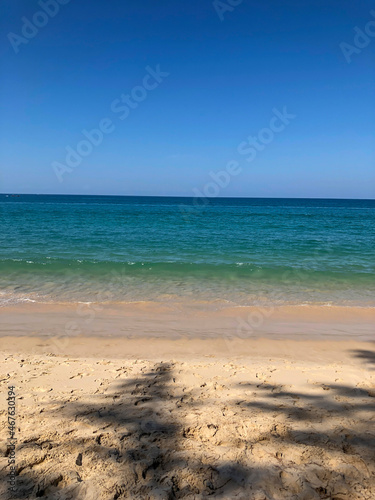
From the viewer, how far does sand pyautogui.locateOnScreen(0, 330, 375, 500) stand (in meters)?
2.42

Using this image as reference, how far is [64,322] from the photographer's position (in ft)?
23.2

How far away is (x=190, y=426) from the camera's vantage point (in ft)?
10.3

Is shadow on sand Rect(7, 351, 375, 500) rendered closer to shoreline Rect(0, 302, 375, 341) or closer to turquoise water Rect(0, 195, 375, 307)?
shoreline Rect(0, 302, 375, 341)

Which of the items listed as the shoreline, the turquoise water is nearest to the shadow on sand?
the shoreline

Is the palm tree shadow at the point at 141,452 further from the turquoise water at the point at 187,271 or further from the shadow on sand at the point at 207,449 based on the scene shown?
the turquoise water at the point at 187,271

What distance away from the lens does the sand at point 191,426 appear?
2.42 m

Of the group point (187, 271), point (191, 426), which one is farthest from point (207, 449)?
point (187, 271)

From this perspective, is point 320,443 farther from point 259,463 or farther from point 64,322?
point 64,322

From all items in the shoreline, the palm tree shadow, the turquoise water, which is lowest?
the shoreline

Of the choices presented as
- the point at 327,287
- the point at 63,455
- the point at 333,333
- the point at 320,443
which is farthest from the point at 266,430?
the point at 327,287

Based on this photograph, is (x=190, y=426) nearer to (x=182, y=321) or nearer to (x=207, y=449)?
(x=207, y=449)

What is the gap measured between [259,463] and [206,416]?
790 mm

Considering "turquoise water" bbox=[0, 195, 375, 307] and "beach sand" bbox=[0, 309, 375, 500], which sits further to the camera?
"turquoise water" bbox=[0, 195, 375, 307]

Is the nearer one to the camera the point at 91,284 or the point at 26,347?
the point at 26,347
